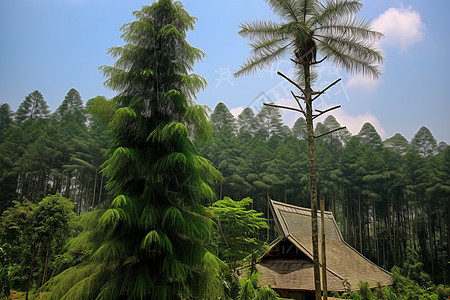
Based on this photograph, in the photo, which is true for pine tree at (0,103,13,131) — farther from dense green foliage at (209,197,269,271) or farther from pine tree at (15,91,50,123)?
dense green foliage at (209,197,269,271)

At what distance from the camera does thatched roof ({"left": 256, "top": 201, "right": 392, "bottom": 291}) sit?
10.9m

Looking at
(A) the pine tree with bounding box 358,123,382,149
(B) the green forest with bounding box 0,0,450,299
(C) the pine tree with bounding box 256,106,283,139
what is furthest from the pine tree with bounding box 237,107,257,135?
(A) the pine tree with bounding box 358,123,382,149

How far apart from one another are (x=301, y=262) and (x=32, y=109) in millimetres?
28379

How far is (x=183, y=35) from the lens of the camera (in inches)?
262

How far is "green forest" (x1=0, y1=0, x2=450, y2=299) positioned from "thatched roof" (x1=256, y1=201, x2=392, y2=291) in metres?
0.63

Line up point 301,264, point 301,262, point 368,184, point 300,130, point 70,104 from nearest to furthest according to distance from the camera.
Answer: point 301,264 < point 301,262 < point 368,184 < point 70,104 < point 300,130

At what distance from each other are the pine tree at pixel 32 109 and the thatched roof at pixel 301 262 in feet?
83.4

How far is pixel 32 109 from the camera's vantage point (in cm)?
2973

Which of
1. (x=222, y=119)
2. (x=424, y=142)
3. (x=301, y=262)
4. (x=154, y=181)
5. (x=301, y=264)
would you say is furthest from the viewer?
(x=222, y=119)

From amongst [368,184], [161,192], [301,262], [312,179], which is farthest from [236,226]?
[368,184]

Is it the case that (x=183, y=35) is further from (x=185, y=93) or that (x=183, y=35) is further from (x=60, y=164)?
(x=60, y=164)

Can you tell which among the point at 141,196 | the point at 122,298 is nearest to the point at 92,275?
the point at 122,298

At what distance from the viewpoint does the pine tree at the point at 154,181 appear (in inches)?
196

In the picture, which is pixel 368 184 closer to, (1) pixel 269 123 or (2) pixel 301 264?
(1) pixel 269 123
